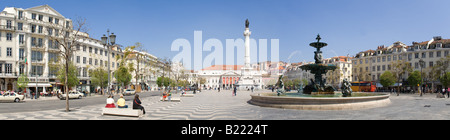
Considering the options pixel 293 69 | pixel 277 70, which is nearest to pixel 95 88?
pixel 293 69

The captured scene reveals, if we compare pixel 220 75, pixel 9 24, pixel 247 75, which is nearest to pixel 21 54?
pixel 9 24

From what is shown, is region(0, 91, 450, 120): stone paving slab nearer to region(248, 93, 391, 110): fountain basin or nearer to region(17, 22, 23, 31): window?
region(248, 93, 391, 110): fountain basin

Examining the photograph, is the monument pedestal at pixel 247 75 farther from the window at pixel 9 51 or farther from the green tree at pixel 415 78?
the window at pixel 9 51

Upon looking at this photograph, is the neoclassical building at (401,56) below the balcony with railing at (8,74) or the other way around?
the other way around

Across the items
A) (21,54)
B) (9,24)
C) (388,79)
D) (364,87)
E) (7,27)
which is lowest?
(364,87)

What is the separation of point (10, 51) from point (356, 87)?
182 feet

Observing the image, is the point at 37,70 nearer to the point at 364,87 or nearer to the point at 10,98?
the point at 10,98

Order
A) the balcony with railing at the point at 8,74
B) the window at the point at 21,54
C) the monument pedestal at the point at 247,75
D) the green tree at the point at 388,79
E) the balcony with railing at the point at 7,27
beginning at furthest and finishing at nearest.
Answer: the monument pedestal at the point at 247,75 → the green tree at the point at 388,79 → the window at the point at 21,54 → the balcony with railing at the point at 7,27 → the balcony with railing at the point at 8,74

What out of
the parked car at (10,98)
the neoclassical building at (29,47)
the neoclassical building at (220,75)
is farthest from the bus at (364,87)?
the neoclassical building at (220,75)

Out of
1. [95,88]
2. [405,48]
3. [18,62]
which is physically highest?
[405,48]

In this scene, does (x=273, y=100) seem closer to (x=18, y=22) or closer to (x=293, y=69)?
(x=18, y=22)

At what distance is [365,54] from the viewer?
73.7 meters

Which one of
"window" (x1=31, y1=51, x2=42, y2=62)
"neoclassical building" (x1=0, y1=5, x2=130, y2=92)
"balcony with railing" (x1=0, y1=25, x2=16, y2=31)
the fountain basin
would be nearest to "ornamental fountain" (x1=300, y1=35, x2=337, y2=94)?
the fountain basin
